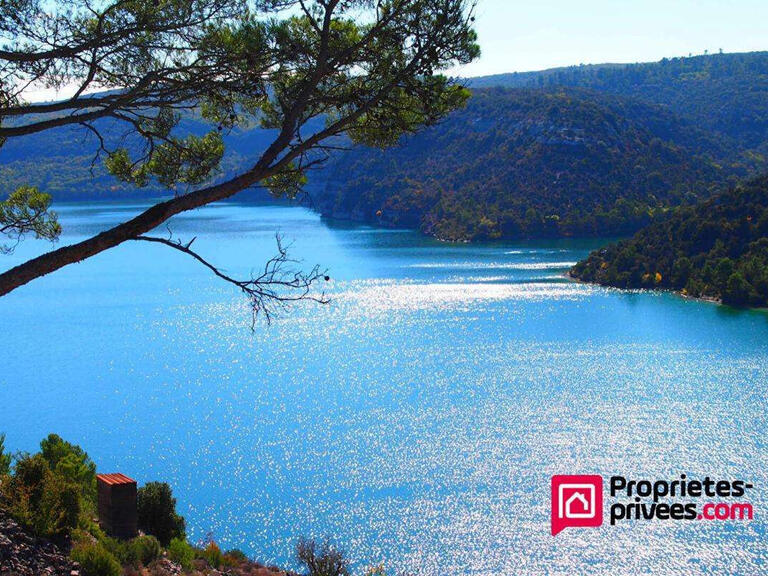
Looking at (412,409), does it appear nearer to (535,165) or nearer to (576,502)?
(576,502)

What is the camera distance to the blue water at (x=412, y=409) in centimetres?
1830

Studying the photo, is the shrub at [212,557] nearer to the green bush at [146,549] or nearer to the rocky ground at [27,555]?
the green bush at [146,549]

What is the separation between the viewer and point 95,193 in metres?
112

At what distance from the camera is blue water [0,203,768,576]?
18297 millimetres

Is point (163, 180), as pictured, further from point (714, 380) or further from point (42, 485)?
point (714, 380)

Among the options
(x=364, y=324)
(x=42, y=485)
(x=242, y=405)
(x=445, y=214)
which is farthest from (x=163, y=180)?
(x=445, y=214)

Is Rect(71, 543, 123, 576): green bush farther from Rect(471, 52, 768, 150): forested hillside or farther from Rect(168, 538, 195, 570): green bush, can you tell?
Rect(471, 52, 768, 150): forested hillside

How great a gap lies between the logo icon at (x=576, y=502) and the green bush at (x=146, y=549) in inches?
409

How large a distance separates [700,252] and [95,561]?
165 ft

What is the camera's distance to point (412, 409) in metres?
27.0

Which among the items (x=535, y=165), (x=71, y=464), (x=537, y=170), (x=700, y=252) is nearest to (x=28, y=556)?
(x=71, y=464)

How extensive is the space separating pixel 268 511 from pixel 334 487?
1.83 meters

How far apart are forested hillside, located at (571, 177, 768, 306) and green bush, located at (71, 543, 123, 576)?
43.2 meters

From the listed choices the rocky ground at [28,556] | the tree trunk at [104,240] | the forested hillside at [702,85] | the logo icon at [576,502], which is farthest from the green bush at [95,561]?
the forested hillside at [702,85]
